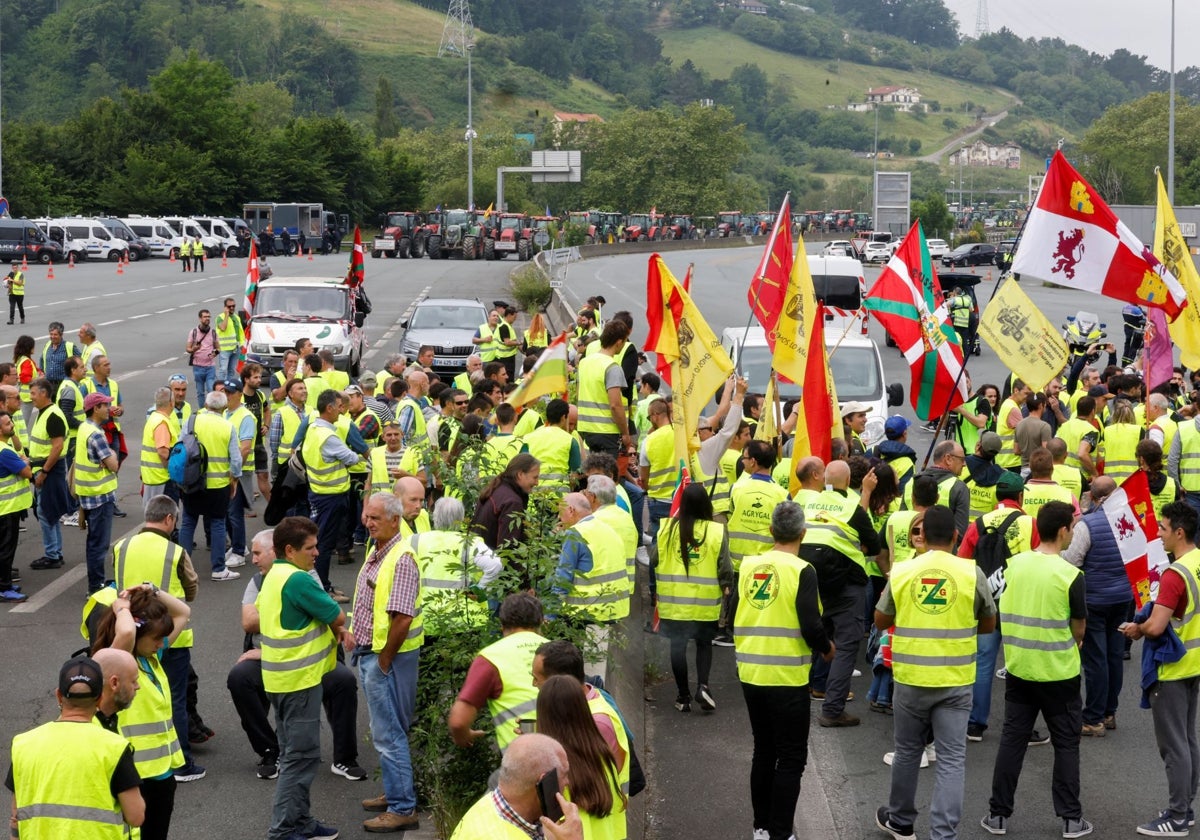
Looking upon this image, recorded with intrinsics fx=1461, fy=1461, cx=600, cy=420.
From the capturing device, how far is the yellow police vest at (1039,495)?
370 inches

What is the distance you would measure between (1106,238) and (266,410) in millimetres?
8599

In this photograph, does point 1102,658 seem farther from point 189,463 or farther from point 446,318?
point 446,318

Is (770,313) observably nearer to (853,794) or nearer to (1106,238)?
(1106,238)

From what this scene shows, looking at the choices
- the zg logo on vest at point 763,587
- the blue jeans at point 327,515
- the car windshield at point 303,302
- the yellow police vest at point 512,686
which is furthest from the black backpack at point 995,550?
the car windshield at point 303,302

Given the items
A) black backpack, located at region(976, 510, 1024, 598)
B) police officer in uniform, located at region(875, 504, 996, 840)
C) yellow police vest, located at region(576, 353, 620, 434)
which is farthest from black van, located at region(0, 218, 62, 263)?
police officer in uniform, located at region(875, 504, 996, 840)

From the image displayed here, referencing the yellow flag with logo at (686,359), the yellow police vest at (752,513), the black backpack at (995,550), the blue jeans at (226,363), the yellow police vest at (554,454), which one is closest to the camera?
the black backpack at (995,550)

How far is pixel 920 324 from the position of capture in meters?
13.0

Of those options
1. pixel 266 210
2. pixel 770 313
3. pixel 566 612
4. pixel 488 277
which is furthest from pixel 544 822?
pixel 266 210

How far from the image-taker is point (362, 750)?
9.09 meters

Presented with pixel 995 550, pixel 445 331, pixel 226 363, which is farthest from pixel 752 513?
pixel 445 331

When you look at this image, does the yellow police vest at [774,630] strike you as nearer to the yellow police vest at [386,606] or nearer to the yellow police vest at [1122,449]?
the yellow police vest at [386,606]

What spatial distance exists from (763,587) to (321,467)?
542 cm

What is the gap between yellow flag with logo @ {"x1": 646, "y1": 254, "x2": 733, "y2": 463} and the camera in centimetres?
1108

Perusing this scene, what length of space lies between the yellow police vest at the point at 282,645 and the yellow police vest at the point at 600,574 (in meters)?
1.54
